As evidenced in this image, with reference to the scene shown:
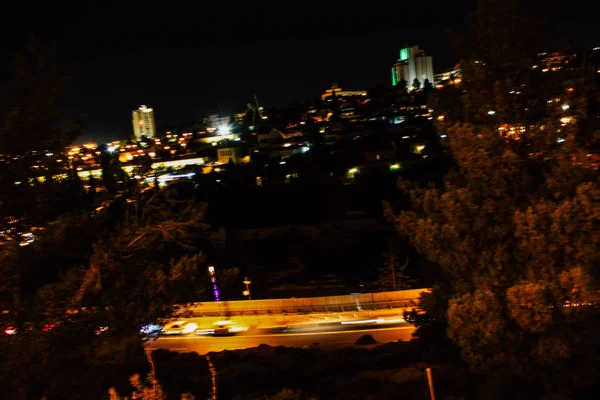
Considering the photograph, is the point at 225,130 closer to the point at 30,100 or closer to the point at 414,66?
the point at 414,66

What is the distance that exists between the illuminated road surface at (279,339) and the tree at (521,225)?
26.3 feet

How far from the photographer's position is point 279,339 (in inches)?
498

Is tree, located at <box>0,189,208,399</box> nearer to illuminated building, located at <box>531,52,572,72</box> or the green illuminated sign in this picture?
illuminated building, located at <box>531,52,572,72</box>

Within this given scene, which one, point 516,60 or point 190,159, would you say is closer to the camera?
point 516,60

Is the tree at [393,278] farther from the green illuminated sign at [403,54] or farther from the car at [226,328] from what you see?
the green illuminated sign at [403,54]

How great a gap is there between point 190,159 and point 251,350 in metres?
30.7

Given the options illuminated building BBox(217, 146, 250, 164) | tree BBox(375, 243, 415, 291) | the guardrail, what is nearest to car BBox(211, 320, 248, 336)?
the guardrail

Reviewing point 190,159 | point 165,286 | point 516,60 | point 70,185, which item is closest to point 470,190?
point 516,60

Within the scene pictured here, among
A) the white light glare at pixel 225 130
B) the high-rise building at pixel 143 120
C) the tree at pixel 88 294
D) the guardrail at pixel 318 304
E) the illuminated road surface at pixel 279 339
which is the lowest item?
the illuminated road surface at pixel 279 339

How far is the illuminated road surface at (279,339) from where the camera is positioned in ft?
39.5

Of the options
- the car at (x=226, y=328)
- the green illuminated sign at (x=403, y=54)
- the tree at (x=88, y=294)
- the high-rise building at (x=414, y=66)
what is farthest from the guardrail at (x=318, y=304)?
the green illuminated sign at (x=403, y=54)

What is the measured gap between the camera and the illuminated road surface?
1204cm

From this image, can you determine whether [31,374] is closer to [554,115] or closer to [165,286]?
A: [165,286]

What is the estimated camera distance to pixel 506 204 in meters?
3.83
